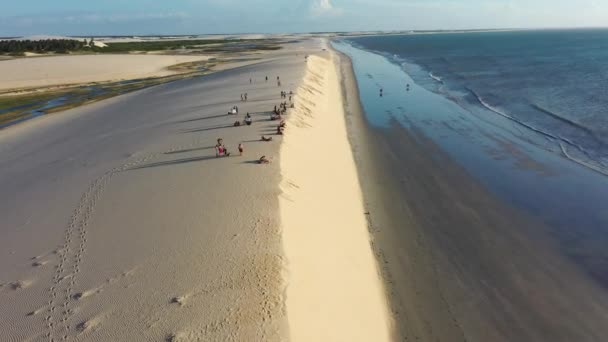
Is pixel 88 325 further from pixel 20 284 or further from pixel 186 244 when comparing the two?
pixel 186 244

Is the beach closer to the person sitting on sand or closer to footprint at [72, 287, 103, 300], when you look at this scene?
footprint at [72, 287, 103, 300]

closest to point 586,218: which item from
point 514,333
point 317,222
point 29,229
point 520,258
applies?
point 520,258

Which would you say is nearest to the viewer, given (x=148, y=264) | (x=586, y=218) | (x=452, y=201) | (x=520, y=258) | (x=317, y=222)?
(x=148, y=264)

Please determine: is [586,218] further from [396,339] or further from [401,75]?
→ [401,75]

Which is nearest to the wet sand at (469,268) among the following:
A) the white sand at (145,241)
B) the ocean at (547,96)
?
the white sand at (145,241)

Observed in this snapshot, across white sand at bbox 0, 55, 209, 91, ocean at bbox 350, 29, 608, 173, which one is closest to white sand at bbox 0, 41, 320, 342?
ocean at bbox 350, 29, 608, 173

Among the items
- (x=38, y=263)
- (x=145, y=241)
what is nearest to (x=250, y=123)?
(x=145, y=241)

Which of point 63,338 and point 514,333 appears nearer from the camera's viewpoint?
point 63,338
